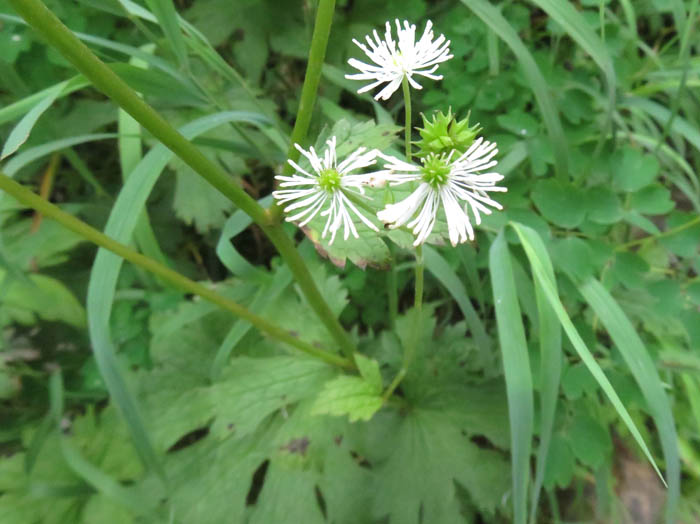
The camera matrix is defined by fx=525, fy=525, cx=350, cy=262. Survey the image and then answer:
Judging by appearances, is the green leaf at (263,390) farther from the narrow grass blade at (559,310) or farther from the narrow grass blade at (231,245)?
the narrow grass blade at (559,310)

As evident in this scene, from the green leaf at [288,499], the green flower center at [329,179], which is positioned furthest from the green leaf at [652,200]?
the green leaf at [288,499]

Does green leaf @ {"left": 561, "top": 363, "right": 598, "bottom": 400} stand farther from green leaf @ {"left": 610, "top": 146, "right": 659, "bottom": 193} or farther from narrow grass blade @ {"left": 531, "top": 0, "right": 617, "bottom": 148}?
narrow grass blade @ {"left": 531, "top": 0, "right": 617, "bottom": 148}

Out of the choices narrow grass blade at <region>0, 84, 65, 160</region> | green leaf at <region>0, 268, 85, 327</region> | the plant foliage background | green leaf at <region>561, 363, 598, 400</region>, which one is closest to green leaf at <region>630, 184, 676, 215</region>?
the plant foliage background

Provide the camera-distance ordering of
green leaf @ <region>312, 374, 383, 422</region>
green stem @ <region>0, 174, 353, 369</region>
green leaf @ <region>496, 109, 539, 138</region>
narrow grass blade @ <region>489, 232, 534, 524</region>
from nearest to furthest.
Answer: green stem @ <region>0, 174, 353, 369</region> < narrow grass blade @ <region>489, 232, 534, 524</region> < green leaf @ <region>312, 374, 383, 422</region> < green leaf @ <region>496, 109, 539, 138</region>

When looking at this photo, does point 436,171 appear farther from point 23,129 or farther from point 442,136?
point 23,129

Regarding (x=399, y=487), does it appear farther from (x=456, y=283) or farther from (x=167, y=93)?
(x=167, y=93)

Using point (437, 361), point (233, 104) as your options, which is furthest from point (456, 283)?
point (233, 104)
